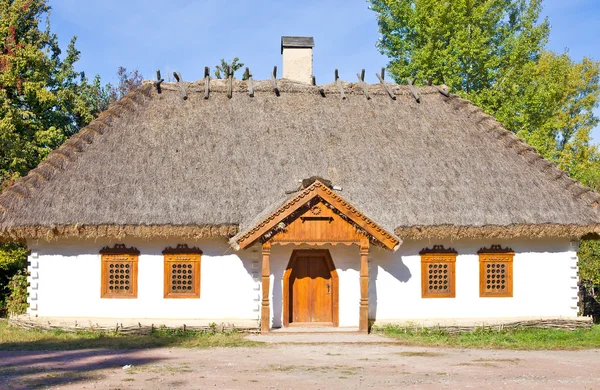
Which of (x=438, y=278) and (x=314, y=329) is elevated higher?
(x=438, y=278)

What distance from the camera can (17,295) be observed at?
2266cm

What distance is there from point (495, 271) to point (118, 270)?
9970mm

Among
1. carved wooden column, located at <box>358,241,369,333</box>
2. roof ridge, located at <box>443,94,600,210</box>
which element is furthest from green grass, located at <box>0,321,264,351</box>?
roof ridge, located at <box>443,94,600,210</box>

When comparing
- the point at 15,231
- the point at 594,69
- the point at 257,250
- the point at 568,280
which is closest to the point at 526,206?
the point at 568,280

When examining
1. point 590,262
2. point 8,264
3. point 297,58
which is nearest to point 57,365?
point 8,264

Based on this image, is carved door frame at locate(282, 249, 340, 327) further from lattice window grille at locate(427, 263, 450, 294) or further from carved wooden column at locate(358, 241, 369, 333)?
lattice window grille at locate(427, 263, 450, 294)

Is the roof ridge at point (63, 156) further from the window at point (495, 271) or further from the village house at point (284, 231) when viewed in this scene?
the window at point (495, 271)

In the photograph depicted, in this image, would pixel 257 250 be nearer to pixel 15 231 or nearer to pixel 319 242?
pixel 319 242

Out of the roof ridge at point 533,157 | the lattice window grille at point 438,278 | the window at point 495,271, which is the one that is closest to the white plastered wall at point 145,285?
the lattice window grille at point 438,278

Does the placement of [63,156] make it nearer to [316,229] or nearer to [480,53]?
[316,229]

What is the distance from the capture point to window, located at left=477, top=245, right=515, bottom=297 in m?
20.6

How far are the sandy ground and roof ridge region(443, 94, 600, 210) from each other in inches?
213

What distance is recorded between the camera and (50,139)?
28.2m

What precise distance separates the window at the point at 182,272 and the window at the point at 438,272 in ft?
19.4
